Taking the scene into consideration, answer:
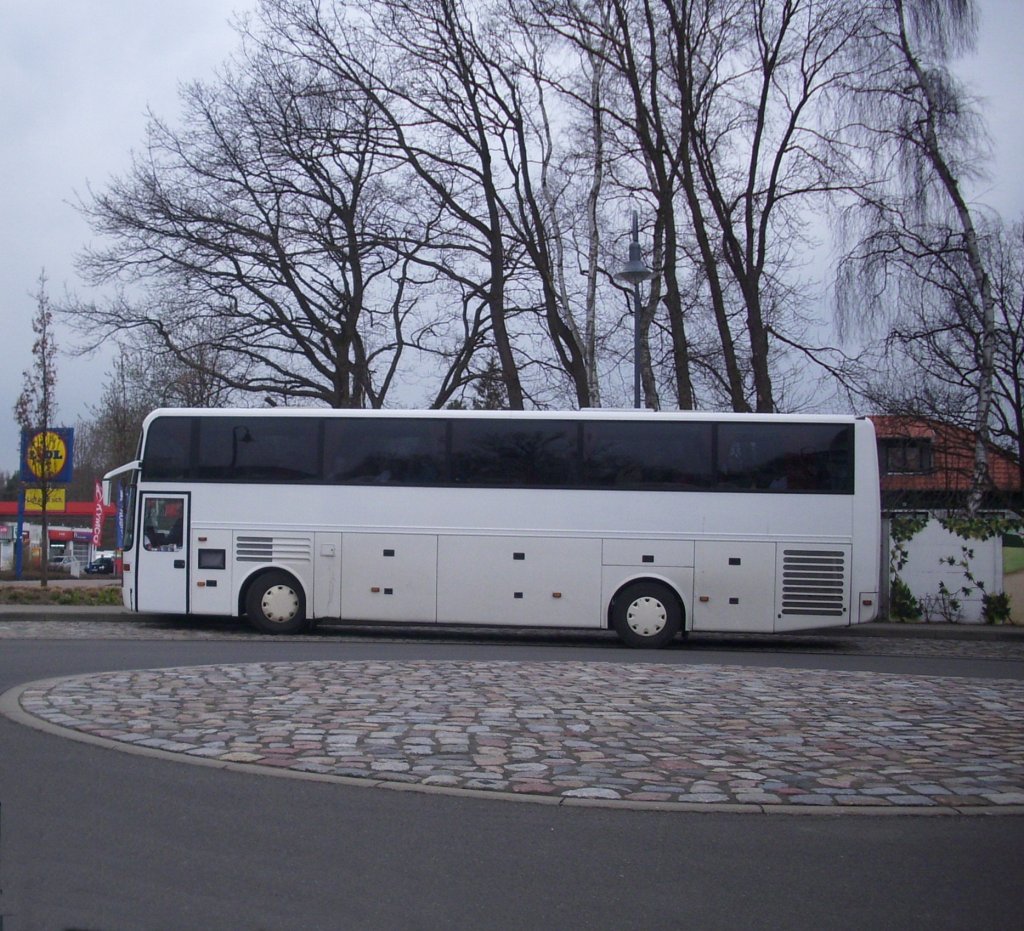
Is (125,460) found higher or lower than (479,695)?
higher

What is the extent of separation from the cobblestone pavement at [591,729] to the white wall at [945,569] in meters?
11.0

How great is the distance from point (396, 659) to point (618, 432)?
5.89 metres

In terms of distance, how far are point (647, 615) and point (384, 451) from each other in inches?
193

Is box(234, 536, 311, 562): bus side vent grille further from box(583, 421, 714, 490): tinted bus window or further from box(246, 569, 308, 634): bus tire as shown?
box(583, 421, 714, 490): tinted bus window

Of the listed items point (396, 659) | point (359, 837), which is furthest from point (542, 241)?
point (359, 837)

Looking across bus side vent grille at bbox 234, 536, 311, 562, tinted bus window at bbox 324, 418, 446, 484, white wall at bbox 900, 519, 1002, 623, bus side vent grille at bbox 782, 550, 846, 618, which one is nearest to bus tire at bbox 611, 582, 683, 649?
bus side vent grille at bbox 782, 550, 846, 618

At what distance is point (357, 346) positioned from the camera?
29625 millimetres

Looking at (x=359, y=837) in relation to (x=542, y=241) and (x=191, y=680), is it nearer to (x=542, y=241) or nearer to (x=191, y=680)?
(x=191, y=680)

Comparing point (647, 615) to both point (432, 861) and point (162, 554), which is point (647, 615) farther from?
point (432, 861)

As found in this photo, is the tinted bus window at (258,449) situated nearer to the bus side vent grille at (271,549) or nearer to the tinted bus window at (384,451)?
the tinted bus window at (384,451)

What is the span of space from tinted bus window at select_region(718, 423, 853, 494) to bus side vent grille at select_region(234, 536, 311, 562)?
6.72 m

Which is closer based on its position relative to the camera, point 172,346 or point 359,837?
point 359,837

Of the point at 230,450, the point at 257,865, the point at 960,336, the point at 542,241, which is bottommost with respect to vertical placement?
the point at 257,865

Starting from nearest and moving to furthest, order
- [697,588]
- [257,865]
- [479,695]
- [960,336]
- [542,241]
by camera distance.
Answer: [257,865]
[479,695]
[697,588]
[960,336]
[542,241]
